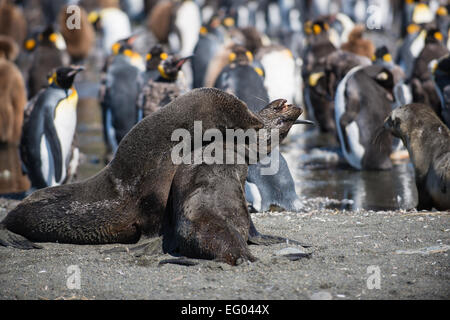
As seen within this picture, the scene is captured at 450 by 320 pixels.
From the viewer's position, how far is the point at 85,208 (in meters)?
4.96

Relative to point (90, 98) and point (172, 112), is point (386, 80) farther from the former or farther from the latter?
point (90, 98)

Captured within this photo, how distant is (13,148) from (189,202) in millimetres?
8255

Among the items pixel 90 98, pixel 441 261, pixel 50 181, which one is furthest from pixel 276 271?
pixel 90 98

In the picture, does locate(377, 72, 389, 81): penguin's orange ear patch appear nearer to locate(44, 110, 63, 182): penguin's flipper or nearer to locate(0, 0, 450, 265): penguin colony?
locate(0, 0, 450, 265): penguin colony

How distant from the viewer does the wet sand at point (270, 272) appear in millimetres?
3865

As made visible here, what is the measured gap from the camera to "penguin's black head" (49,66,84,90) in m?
8.16

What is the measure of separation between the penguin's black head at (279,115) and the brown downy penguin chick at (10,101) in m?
7.94

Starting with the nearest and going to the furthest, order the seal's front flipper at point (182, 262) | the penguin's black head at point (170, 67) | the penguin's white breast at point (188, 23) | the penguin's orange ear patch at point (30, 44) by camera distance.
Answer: the seal's front flipper at point (182, 262) → the penguin's black head at point (170, 67) → the penguin's orange ear patch at point (30, 44) → the penguin's white breast at point (188, 23)

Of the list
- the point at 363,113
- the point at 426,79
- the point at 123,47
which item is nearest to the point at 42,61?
the point at 123,47

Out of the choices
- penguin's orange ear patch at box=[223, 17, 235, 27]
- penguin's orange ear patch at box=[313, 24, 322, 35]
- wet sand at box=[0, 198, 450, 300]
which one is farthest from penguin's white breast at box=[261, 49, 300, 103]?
wet sand at box=[0, 198, 450, 300]

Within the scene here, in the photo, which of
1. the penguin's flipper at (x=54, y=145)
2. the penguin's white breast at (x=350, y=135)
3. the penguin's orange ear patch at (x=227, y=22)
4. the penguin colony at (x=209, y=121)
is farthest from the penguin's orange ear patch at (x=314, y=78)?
the penguin's orange ear patch at (x=227, y=22)

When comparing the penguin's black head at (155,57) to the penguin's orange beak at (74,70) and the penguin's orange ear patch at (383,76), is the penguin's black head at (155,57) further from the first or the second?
the penguin's orange ear patch at (383,76)

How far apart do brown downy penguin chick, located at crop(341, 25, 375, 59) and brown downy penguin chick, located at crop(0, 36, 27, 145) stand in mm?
6189
